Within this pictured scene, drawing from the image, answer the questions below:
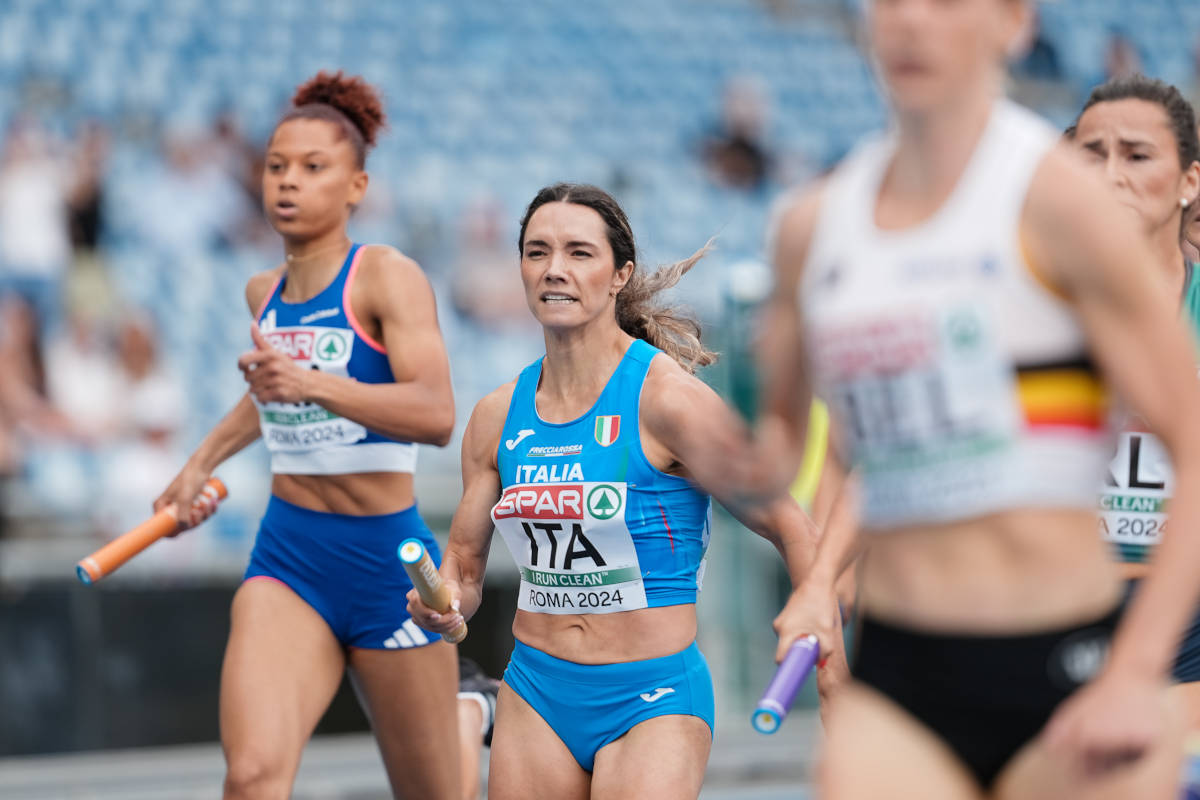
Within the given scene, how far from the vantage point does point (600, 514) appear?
14.9 ft

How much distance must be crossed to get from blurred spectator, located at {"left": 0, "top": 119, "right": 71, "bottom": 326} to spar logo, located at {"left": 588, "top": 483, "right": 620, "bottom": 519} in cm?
811

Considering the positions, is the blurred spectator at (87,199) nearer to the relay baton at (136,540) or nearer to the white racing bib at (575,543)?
the relay baton at (136,540)

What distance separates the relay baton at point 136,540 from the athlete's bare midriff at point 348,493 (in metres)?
0.35

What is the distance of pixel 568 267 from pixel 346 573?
1.56 m

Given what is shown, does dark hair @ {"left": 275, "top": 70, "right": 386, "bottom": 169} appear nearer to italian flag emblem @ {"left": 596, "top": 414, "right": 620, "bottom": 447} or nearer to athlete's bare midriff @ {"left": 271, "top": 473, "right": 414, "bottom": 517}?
athlete's bare midriff @ {"left": 271, "top": 473, "right": 414, "bottom": 517}

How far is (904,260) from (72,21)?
13350 mm

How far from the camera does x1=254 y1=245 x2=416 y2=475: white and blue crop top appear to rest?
5699mm

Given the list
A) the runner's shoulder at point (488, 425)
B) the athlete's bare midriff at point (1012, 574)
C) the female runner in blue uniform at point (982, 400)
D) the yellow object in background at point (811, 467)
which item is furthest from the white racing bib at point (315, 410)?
the athlete's bare midriff at point (1012, 574)

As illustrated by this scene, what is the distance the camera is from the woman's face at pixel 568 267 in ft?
15.5

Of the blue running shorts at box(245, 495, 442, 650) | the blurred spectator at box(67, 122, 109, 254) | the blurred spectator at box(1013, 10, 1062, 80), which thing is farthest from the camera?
the blurred spectator at box(1013, 10, 1062, 80)

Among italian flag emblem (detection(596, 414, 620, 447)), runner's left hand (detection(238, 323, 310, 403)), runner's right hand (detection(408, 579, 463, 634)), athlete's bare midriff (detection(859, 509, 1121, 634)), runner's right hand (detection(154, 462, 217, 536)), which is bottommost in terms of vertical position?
runner's right hand (detection(408, 579, 463, 634))

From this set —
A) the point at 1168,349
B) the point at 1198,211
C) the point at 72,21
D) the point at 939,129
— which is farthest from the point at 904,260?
the point at 72,21

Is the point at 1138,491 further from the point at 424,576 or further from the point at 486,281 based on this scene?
the point at 486,281

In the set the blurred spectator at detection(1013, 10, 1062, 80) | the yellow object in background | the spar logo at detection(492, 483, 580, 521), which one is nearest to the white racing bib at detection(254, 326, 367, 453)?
the spar logo at detection(492, 483, 580, 521)
